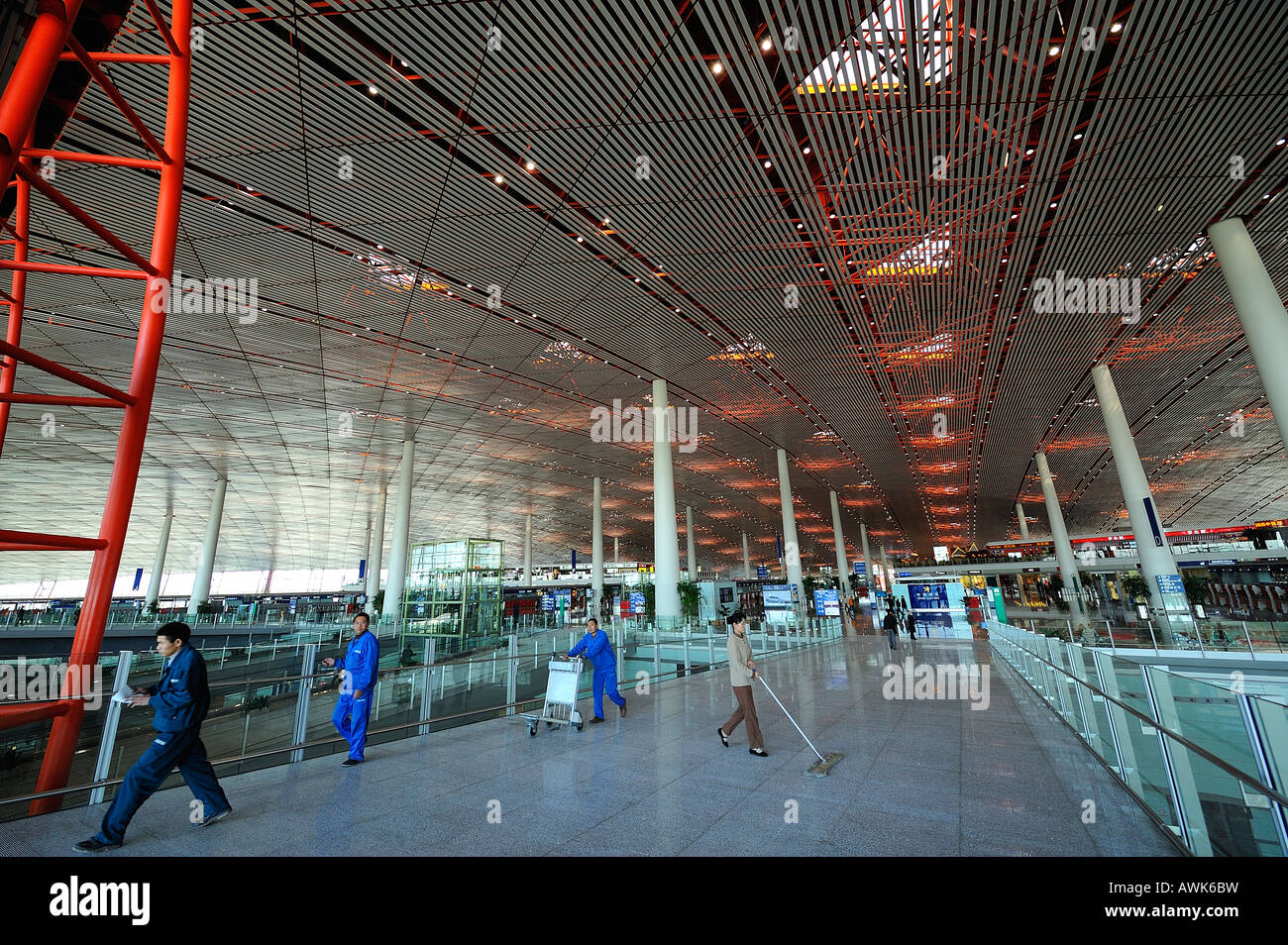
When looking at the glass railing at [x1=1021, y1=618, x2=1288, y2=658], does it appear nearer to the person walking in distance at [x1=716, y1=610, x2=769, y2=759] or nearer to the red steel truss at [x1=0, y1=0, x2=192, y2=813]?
the person walking in distance at [x1=716, y1=610, x2=769, y2=759]

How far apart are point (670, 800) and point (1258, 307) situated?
16035 millimetres

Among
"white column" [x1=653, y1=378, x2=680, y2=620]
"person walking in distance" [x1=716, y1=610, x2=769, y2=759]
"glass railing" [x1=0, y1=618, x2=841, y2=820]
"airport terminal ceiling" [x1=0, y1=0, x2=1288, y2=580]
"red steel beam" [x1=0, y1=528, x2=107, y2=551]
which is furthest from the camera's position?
"white column" [x1=653, y1=378, x2=680, y2=620]

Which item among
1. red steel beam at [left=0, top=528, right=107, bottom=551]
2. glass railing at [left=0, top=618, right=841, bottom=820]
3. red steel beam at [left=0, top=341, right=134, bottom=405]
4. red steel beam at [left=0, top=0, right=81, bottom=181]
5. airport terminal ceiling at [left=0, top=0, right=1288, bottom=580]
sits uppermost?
airport terminal ceiling at [left=0, top=0, right=1288, bottom=580]

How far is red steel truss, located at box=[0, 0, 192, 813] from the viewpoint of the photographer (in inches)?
89.4

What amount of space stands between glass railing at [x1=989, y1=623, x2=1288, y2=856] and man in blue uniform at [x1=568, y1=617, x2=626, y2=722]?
210 inches

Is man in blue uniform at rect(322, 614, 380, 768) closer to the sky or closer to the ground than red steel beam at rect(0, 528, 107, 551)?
closer to the ground

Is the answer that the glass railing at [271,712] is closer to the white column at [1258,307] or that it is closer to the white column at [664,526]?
the white column at [664,526]

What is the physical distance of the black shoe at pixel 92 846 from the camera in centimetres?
324

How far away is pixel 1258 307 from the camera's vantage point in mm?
11430

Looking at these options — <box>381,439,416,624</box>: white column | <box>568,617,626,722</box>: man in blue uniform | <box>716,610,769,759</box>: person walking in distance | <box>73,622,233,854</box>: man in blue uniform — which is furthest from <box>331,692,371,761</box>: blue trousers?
<box>381,439,416,624</box>: white column

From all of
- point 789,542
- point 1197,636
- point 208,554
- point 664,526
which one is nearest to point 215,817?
point 664,526
